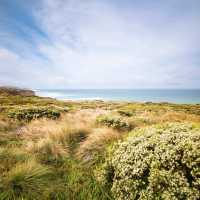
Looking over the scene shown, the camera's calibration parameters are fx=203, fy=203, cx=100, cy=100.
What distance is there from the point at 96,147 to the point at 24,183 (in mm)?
2203

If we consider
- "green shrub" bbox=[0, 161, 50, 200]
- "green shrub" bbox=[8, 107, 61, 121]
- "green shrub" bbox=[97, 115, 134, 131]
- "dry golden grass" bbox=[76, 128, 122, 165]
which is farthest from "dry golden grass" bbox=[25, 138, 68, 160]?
"green shrub" bbox=[8, 107, 61, 121]

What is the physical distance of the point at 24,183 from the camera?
13.3 ft

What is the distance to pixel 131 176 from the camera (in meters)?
3.39

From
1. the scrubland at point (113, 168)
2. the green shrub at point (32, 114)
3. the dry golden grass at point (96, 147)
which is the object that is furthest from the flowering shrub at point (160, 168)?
the green shrub at point (32, 114)

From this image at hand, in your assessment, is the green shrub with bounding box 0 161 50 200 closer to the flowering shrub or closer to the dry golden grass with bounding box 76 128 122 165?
the dry golden grass with bounding box 76 128 122 165

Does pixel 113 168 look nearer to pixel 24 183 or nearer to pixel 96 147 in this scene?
pixel 96 147

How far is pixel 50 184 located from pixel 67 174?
56 cm

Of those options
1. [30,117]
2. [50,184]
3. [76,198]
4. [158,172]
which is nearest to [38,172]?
[50,184]

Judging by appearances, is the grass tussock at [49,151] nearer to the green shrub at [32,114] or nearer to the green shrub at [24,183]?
the green shrub at [24,183]

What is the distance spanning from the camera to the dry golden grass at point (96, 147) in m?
5.35

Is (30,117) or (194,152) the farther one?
(30,117)

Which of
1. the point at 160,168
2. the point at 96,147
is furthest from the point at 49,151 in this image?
the point at 160,168

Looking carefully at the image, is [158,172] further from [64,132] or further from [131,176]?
[64,132]

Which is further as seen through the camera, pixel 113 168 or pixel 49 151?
pixel 49 151
